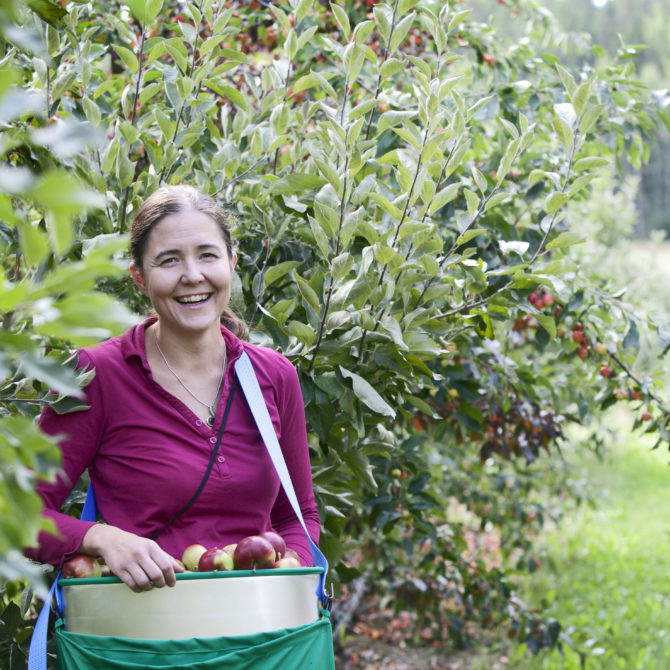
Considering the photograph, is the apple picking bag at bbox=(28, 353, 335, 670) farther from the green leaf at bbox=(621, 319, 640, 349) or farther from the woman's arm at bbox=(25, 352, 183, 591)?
the green leaf at bbox=(621, 319, 640, 349)

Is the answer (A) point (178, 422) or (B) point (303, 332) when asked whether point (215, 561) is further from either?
(B) point (303, 332)

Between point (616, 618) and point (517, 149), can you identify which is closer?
point (517, 149)

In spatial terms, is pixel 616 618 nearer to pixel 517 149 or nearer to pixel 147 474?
pixel 517 149

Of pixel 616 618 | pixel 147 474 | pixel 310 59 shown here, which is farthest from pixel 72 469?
pixel 616 618

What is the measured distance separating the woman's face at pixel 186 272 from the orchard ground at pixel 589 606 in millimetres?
2145

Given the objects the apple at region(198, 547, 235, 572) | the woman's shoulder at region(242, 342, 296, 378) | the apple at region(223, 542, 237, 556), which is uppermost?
the woman's shoulder at region(242, 342, 296, 378)

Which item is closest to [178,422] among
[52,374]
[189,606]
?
[189,606]

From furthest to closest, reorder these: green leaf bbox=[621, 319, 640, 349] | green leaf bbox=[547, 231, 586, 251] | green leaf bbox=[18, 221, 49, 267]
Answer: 1. green leaf bbox=[621, 319, 640, 349]
2. green leaf bbox=[547, 231, 586, 251]
3. green leaf bbox=[18, 221, 49, 267]

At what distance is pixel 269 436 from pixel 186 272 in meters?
0.39

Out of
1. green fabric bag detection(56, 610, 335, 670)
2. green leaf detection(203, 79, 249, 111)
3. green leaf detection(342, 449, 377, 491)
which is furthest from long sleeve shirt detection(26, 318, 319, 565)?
green leaf detection(203, 79, 249, 111)

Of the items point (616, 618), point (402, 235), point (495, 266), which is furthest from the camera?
point (616, 618)

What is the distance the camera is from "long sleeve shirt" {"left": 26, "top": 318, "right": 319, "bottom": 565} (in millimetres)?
1667

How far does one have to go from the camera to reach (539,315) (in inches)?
88.7

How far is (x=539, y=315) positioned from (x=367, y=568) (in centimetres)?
304
